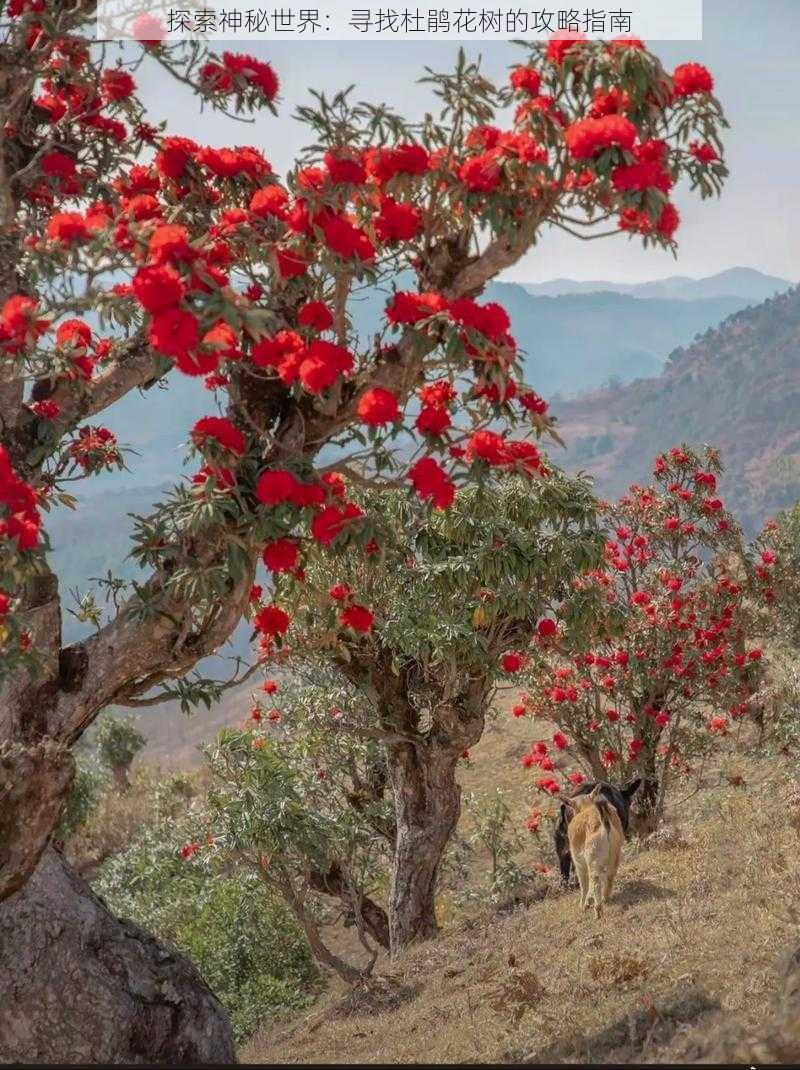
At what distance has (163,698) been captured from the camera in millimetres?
7996

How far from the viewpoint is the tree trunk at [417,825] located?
14.4m

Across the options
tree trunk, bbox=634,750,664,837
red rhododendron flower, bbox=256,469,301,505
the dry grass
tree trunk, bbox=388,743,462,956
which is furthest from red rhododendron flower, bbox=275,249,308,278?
tree trunk, bbox=634,750,664,837

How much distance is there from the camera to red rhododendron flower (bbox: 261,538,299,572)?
698 centimetres

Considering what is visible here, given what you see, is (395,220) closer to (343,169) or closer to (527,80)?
(343,169)

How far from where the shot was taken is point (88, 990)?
915 cm

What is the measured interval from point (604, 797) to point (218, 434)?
292 inches

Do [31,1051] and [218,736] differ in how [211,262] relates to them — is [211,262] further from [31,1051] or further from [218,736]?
[218,736]

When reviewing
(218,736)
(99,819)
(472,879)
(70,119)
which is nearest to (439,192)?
(70,119)

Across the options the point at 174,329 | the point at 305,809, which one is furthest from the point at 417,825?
the point at 174,329

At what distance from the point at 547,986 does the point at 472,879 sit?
1323 centimetres

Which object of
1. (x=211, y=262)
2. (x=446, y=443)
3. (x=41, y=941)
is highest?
(x=211, y=262)

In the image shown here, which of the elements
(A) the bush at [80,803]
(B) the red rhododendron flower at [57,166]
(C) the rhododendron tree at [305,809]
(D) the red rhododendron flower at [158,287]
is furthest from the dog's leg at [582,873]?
(A) the bush at [80,803]

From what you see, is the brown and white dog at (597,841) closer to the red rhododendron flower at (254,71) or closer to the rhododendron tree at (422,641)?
the rhododendron tree at (422,641)

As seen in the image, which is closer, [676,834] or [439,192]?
[439,192]
